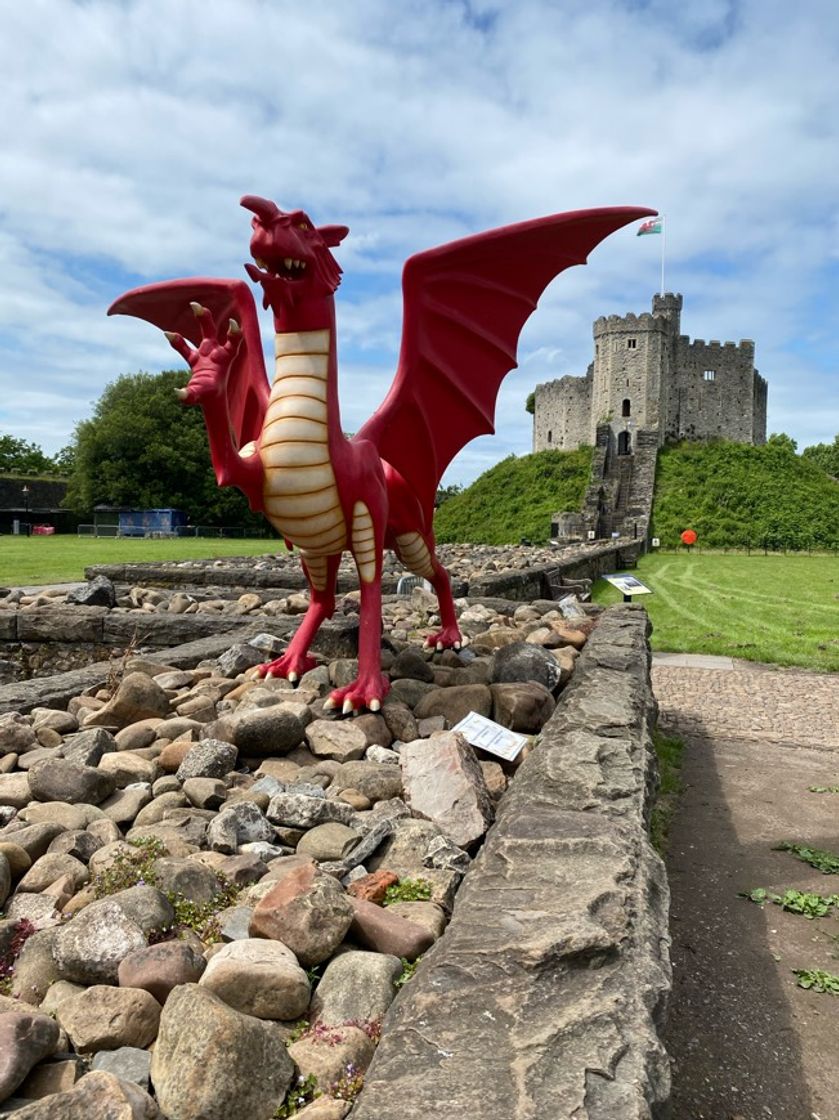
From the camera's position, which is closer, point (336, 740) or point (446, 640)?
point (336, 740)

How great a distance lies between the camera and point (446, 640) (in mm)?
5219

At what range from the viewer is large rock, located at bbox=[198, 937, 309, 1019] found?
1.65 meters

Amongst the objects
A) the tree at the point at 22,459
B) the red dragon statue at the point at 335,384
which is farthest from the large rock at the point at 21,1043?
the tree at the point at 22,459

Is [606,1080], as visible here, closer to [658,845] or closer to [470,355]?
[658,845]

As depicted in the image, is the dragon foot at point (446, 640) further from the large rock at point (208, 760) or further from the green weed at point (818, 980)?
the green weed at point (818, 980)

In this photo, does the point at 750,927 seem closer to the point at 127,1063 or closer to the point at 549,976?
the point at 549,976

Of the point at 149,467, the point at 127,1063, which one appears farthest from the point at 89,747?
the point at 149,467

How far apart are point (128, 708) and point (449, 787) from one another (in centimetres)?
171

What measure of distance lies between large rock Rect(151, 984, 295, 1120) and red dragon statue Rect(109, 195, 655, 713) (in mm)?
2217

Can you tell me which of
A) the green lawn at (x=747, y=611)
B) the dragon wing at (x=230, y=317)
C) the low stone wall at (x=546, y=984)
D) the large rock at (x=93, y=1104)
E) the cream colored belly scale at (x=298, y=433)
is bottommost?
the green lawn at (x=747, y=611)

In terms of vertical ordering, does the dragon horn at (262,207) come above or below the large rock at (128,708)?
above

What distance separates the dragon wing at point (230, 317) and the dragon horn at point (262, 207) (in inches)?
32.6

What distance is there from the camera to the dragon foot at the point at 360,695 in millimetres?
3672

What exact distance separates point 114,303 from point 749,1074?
4604 mm
